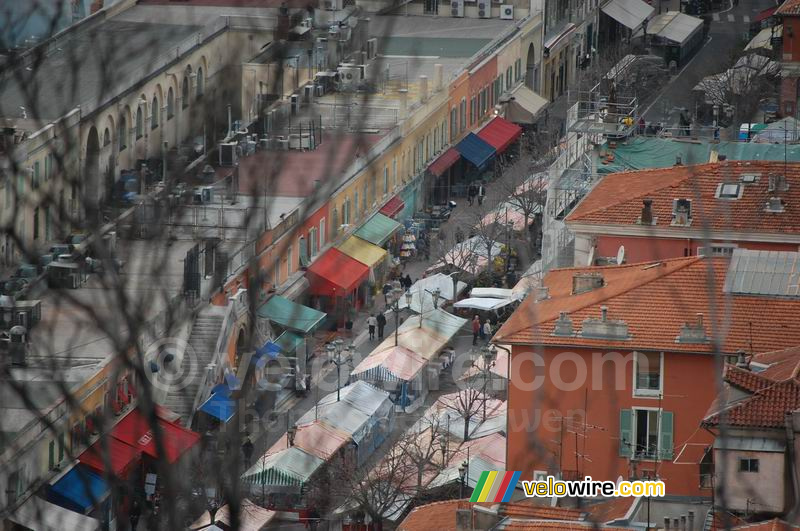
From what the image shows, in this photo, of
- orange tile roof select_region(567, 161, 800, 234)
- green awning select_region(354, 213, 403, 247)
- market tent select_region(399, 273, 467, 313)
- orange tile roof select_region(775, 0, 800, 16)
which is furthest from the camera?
orange tile roof select_region(775, 0, 800, 16)

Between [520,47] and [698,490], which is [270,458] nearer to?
[698,490]

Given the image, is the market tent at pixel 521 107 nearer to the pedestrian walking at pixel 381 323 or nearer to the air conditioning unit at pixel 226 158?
the air conditioning unit at pixel 226 158

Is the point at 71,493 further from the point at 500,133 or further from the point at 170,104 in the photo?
the point at 500,133

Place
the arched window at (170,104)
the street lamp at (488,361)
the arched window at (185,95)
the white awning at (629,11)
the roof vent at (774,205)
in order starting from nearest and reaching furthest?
1. the roof vent at (774,205)
2. the street lamp at (488,361)
3. the arched window at (185,95)
4. the arched window at (170,104)
5. the white awning at (629,11)

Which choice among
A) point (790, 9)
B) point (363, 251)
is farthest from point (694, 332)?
point (790, 9)

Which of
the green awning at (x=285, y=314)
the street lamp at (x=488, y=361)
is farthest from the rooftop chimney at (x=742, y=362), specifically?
the green awning at (x=285, y=314)

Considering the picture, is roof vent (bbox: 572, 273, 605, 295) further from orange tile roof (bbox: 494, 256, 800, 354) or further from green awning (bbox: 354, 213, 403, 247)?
green awning (bbox: 354, 213, 403, 247)

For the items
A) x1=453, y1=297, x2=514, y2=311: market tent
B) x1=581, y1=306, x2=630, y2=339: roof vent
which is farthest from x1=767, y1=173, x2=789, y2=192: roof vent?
x1=453, y1=297, x2=514, y2=311: market tent
